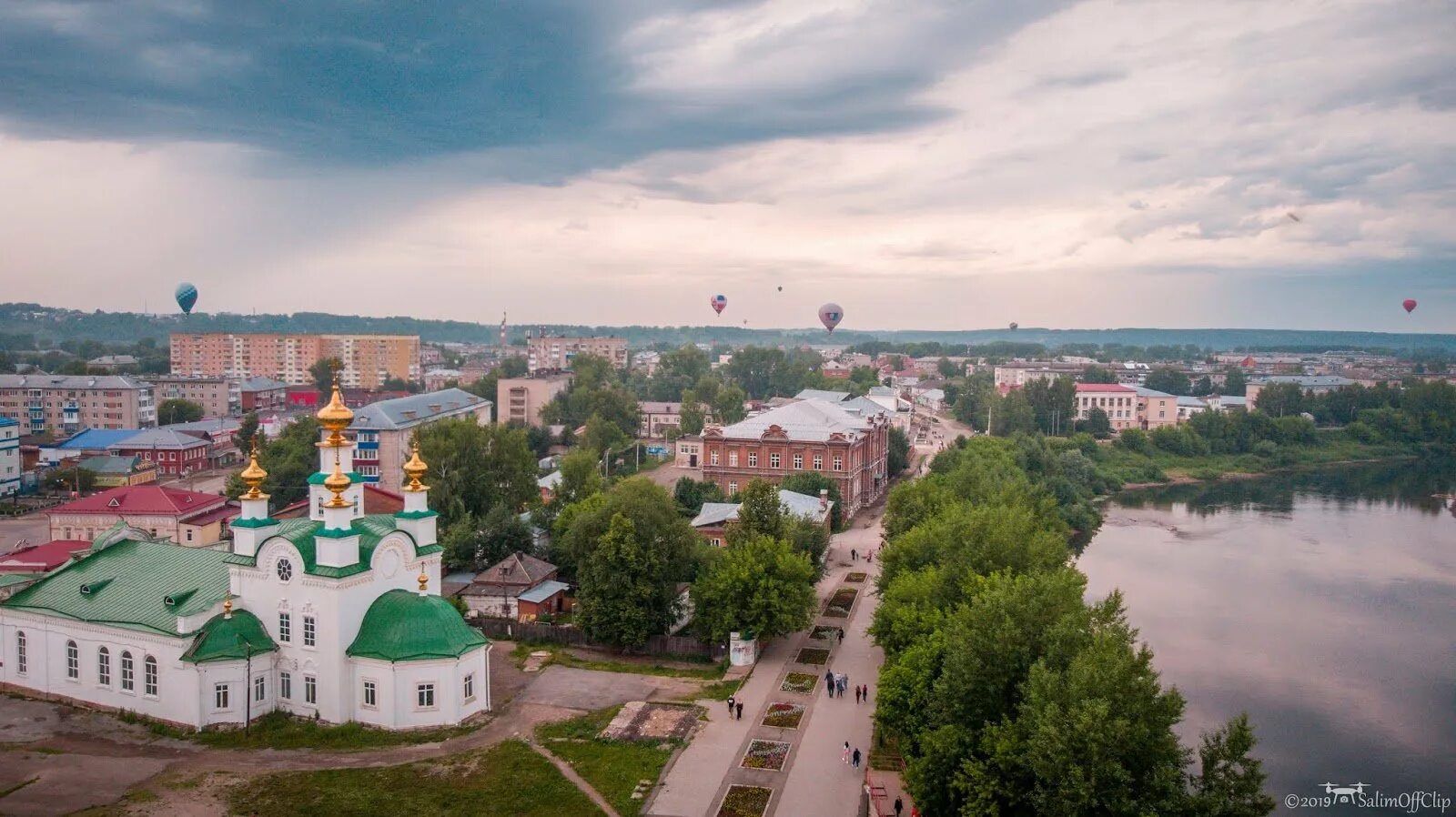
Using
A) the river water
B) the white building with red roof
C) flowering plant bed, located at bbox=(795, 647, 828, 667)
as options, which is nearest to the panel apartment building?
the white building with red roof

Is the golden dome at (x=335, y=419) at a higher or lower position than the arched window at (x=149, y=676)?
higher

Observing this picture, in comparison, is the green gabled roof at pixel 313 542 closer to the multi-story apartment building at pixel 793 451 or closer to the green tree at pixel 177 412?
the multi-story apartment building at pixel 793 451

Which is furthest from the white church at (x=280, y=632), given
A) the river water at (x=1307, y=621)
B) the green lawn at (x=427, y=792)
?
the river water at (x=1307, y=621)

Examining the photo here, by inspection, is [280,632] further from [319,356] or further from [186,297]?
[319,356]

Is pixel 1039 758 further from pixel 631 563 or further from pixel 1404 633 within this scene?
pixel 1404 633

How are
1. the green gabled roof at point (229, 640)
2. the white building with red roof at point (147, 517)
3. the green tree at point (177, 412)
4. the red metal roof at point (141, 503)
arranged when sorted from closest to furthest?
the green gabled roof at point (229, 640), the white building with red roof at point (147, 517), the red metal roof at point (141, 503), the green tree at point (177, 412)

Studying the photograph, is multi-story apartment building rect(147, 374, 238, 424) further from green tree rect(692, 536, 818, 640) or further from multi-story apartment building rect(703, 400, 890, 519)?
green tree rect(692, 536, 818, 640)
